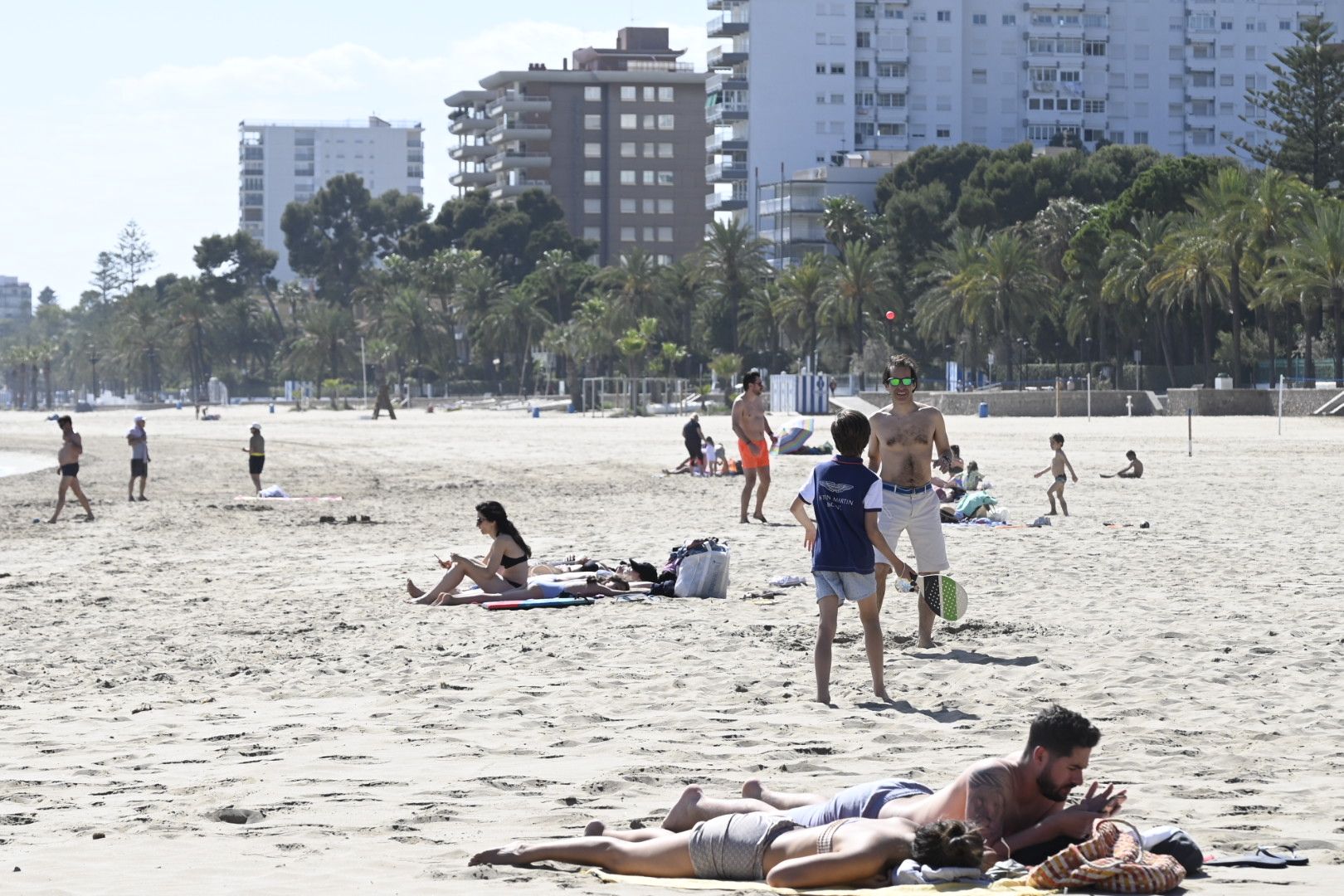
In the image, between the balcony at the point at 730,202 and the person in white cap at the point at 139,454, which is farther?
the balcony at the point at 730,202

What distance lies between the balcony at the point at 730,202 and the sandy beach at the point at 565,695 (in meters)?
101

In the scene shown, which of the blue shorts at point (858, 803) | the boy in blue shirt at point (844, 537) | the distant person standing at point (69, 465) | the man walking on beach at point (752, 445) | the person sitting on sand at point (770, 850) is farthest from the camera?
the distant person standing at point (69, 465)

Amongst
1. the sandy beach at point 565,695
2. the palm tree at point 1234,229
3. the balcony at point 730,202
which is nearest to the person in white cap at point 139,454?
the sandy beach at point 565,695

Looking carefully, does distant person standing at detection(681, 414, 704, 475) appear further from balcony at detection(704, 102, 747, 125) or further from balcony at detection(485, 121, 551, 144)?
balcony at detection(485, 121, 551, 144)

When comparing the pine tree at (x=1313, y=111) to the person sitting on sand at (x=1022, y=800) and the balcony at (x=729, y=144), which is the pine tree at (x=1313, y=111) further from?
the person sitting on sand at (x=1022, y=800)

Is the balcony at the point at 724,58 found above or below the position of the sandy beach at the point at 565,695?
above

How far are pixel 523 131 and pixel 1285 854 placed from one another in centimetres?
14352

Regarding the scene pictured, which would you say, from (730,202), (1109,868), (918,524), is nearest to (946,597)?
(918,524)

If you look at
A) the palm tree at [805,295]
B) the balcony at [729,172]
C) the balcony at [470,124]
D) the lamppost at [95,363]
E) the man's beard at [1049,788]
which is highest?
the balcony at [470,124]

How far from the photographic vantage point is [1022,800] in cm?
554

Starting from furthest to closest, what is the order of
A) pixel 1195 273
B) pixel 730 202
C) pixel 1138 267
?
pixel 730 202 → pixel 1138 267 → pixel 1195 273

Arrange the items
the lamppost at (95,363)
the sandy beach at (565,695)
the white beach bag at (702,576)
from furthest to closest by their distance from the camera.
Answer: the lamppost at (95,363)
the white beach bag at (702,576)
the sandy beach at (565,695)

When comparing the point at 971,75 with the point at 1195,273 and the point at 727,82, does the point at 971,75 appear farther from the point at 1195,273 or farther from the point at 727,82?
the point at 1195,273

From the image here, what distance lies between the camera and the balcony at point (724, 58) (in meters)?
120
